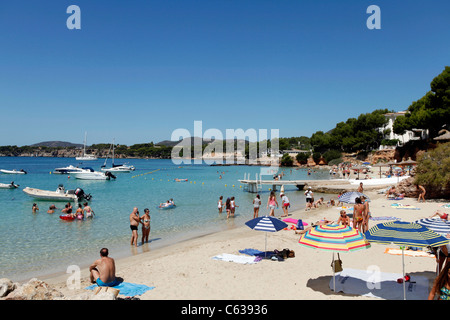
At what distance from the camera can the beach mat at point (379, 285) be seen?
6.98m

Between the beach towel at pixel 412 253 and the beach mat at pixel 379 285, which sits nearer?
the beach mat at pixel 379 285

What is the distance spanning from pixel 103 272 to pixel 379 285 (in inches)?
260

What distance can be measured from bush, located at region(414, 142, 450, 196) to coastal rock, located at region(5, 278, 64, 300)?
22653 mm

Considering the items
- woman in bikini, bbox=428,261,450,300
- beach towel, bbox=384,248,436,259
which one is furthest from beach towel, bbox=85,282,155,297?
beach towel, bbox=384,248,436,259

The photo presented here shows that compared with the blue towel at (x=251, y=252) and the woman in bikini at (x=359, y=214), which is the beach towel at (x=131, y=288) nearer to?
the blue towel at (x=251, y=252)

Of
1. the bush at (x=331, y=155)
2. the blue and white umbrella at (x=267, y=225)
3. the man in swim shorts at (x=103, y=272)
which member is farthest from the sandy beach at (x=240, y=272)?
the bush at (x=331, y=155)

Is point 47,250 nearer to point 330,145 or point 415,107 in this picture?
point 415,107

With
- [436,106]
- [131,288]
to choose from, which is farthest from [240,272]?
[436,106]

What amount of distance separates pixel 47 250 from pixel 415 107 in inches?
2497

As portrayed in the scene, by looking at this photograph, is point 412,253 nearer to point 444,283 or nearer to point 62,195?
point 444,283

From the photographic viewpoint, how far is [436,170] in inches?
840

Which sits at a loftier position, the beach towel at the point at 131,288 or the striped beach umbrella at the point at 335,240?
the striped beach umbrella at the point at 335,240

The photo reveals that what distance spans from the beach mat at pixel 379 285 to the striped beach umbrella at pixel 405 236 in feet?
1.39

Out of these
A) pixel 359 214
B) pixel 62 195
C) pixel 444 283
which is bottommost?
pixel 62 195
